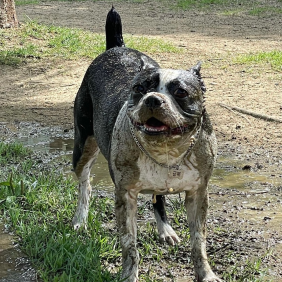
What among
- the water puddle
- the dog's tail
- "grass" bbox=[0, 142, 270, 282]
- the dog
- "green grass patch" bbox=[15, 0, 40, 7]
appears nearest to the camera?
the dog

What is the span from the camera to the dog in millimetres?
3549

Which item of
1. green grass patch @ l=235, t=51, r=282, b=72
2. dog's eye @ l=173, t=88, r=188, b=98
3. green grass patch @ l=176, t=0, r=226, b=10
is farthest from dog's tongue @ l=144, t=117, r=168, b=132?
green grass patch @ l=176, t=0, r=226, b=10

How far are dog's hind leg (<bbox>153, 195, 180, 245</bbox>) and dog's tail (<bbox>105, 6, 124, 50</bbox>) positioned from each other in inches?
58.7

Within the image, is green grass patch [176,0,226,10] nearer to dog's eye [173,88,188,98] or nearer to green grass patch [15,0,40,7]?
green grass patch [15,0,40,7]

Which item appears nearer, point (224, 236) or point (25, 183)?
point (224, 236)

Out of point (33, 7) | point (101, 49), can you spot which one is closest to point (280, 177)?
point (101, 49)

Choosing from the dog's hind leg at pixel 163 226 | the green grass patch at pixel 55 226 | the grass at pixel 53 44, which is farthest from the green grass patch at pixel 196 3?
the dog's hind leg at pixel 163 226

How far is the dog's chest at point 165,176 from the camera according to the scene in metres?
3.89

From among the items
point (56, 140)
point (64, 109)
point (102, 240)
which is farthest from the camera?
point (64, 109)

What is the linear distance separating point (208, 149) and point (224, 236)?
1115mm

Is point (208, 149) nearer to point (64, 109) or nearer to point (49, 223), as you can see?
point (49, 223)

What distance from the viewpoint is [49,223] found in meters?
5.00

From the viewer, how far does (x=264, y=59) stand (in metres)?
10.3

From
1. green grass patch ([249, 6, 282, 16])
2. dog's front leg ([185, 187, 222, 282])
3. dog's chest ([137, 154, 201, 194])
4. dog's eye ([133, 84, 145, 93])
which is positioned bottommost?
green grass patch ([249, 6, 282, 16])
